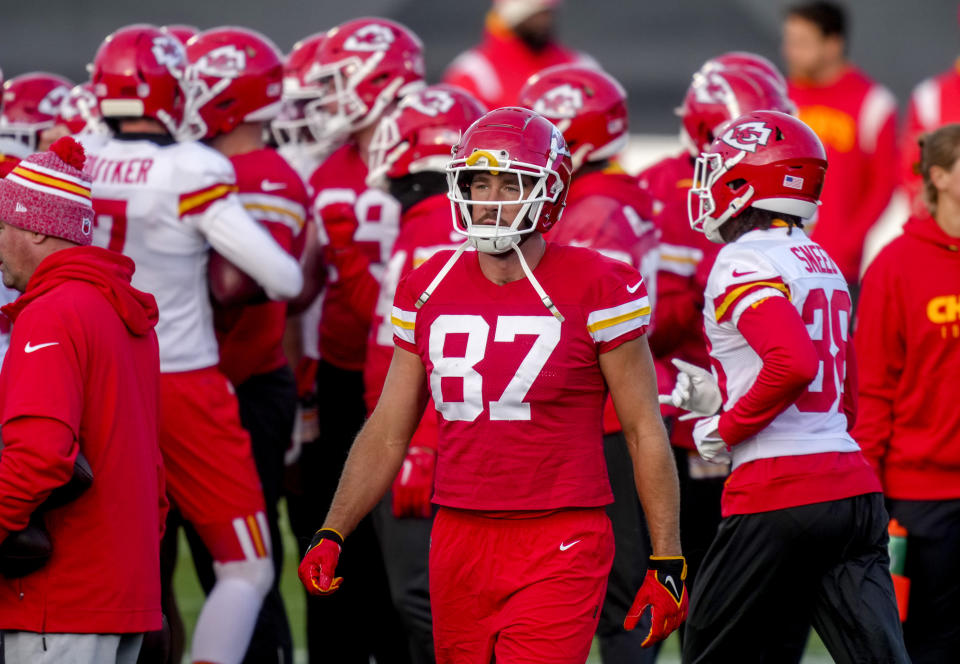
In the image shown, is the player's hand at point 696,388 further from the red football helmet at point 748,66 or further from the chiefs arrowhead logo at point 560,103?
the red football helmet at point 748,66

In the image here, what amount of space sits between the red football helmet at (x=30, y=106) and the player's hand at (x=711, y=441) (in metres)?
3.40

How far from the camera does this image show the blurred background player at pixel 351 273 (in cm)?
613

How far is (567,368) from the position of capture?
13.0 ft

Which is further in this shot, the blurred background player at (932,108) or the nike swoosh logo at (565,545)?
the blurred background player at (932,108)

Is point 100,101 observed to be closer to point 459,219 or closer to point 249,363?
point 249,363

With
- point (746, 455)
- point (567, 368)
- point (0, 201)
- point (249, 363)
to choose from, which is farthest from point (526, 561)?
point (249, 363)

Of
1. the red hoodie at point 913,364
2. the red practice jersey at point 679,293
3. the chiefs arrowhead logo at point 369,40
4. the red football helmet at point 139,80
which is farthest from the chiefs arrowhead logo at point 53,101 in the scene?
the red hoodie at point 913,364

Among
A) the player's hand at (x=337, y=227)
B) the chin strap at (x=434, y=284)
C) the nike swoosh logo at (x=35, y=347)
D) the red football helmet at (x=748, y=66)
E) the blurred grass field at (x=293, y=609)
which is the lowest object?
the blurred grass field at (x=293, y=609)

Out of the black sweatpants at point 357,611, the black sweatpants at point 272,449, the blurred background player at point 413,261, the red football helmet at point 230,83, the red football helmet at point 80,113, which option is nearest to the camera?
the blurred background player at point 413,261

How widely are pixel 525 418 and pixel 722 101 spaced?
252 cm

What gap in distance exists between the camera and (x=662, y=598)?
152 inches

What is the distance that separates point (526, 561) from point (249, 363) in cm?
218

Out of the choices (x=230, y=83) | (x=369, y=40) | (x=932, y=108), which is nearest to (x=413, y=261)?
(x=230, y=83)

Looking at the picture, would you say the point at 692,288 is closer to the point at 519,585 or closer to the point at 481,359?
the point at 481,359
